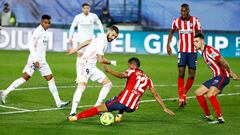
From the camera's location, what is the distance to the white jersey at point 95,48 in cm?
1340

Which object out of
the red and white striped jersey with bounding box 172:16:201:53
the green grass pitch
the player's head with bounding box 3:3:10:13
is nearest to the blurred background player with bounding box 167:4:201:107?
the red and white striped jersey with bounding box 172:16:201:53

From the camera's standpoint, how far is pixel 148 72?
2428 cm

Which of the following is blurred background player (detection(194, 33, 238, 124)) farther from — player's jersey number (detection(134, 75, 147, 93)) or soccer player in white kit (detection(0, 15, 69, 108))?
soccer player in white kit (detection(0, 15, 69, 108))

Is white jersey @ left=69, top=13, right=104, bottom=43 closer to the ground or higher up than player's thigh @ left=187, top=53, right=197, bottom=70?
higher up

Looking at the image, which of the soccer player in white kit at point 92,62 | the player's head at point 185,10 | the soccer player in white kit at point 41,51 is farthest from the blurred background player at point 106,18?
the soccer player in white kit at point 92,62

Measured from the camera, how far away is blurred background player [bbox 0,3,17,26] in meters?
34.2

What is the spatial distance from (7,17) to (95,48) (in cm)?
2166

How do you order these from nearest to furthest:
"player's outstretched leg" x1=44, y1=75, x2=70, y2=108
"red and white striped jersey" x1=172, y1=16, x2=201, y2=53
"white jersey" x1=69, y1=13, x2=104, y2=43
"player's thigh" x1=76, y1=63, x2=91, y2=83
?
"player's thigh" x1=76, y1=63, x2=91, y2=83, "player's outstretched leg" x1=44, y1=75, x2=70, y2=108, "red and white striped jersey" x1=172, y1=16, x2=201, y2=53, "white jersey" x1=69, y1=13, x2=104, y2=43

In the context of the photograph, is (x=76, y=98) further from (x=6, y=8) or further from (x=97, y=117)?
(x=6, y=8)

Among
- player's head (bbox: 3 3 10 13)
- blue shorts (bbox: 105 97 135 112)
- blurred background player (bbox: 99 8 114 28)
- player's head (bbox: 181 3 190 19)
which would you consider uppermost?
player's head (bbox: 181 3 190 19)

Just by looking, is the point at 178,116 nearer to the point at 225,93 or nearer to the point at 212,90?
the point at 212,90

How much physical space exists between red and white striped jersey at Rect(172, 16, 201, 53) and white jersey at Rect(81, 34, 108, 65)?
3.36 metres

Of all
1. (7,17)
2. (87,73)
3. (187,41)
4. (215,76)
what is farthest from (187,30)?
(7,17)

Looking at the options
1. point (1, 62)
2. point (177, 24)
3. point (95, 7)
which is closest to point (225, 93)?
point (177, 24)
